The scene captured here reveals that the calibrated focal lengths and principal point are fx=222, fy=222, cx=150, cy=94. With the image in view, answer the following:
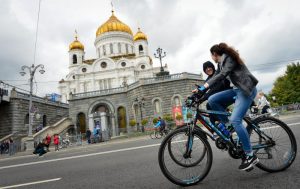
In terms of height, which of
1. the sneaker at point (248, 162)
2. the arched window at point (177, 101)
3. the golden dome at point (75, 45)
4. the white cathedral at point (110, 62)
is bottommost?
the sneaker at point (248, 162)

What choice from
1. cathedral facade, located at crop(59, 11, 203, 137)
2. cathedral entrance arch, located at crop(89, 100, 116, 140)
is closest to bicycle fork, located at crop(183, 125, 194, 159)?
cathedral facade, located at crop(59, 11, 203, 137)

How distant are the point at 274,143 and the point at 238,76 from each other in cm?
113

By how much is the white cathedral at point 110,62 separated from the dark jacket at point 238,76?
4142cm

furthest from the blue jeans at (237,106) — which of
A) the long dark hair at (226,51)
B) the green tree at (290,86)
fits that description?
the green tree at (290,86)

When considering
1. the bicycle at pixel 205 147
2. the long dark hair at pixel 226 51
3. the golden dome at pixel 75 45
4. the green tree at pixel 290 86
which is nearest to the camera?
the bicycle at pixel 205 147

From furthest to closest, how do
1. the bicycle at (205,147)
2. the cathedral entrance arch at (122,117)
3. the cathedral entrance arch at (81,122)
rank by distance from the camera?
the cathedral entrance arch at (81,122), the cathedral entrance arch at (122,117), the bicycle at (205,147)

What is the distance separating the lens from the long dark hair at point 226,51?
308 cm

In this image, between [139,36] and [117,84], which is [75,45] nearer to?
[139,36]

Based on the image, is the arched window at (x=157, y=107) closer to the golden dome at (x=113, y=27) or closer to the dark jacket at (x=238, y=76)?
the dark jacket at (x=238, y=76)

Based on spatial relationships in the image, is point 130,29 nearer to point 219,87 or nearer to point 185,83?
point 185,83

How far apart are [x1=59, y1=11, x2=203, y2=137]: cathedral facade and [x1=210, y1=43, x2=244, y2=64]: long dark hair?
62.6ft

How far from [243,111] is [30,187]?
3.59 metres

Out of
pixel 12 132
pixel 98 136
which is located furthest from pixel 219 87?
pixel 12 132

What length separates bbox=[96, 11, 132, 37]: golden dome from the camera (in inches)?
2054
